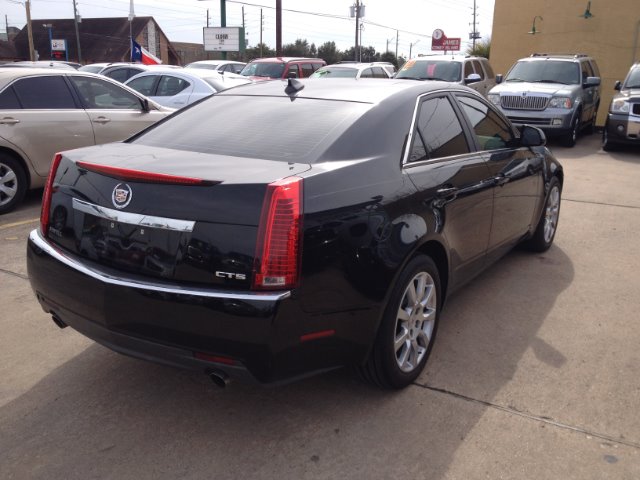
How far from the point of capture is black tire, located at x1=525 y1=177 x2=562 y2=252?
5594mm

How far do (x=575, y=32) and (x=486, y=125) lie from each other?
15.6 meters

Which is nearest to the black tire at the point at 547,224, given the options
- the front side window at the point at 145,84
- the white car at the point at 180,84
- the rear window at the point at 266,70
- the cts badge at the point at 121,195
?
the cts badge at the point at 121,195

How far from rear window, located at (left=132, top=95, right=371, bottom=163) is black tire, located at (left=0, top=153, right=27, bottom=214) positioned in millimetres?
3958

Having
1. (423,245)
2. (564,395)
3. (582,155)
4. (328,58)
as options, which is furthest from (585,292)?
(328,58)

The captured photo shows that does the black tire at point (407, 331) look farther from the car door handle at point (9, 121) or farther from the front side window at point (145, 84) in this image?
the front side window at point (145, 84)

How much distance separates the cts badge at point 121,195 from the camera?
2.73m

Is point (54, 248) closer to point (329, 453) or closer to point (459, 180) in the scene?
point (329, 453)

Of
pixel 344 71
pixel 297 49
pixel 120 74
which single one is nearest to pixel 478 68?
pixel 344 71

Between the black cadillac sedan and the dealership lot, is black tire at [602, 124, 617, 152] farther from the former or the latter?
the black cadillac sedan

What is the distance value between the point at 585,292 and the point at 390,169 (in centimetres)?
254

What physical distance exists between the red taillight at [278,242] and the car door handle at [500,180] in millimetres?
2163

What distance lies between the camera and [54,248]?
120 inches

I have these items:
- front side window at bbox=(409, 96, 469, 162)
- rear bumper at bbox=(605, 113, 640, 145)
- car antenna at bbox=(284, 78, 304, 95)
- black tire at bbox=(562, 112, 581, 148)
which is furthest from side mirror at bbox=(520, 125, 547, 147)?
black tire at bbox=(562, 112, 581, 148)

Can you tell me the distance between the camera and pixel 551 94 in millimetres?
12680
